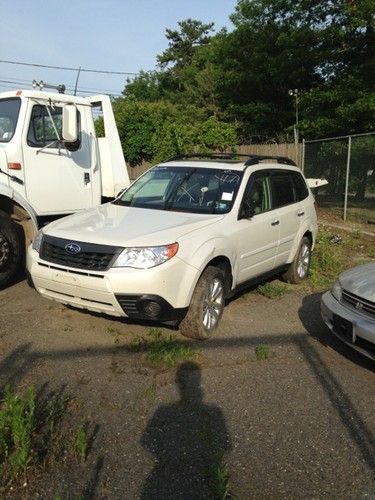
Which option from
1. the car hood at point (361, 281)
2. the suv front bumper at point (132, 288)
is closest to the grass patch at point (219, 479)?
the suv front bumper at point (132, 288)

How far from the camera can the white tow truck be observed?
20.2 ft

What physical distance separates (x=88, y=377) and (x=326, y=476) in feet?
6.37

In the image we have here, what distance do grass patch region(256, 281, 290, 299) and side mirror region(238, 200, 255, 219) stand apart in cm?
131

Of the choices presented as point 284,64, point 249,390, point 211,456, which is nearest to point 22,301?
point 249,390

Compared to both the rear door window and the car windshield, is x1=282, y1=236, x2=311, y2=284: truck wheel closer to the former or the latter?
the rear door window

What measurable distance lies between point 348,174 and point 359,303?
30.3 ft

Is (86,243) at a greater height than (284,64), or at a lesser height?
lesser

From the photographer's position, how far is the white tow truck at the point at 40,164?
6152mm

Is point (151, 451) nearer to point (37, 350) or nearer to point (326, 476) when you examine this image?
point (326, 476)

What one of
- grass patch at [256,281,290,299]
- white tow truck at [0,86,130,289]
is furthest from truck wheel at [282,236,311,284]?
white tow truck at [0,86,130,289]

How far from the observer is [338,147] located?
13672 mm

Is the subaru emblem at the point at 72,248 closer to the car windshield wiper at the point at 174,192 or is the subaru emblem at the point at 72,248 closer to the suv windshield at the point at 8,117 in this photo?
the car windshield wiper at the point at 174,192

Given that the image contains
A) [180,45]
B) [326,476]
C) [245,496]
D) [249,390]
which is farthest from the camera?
[180,45]

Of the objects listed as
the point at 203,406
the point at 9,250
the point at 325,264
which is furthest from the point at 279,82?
the point at 203,406
